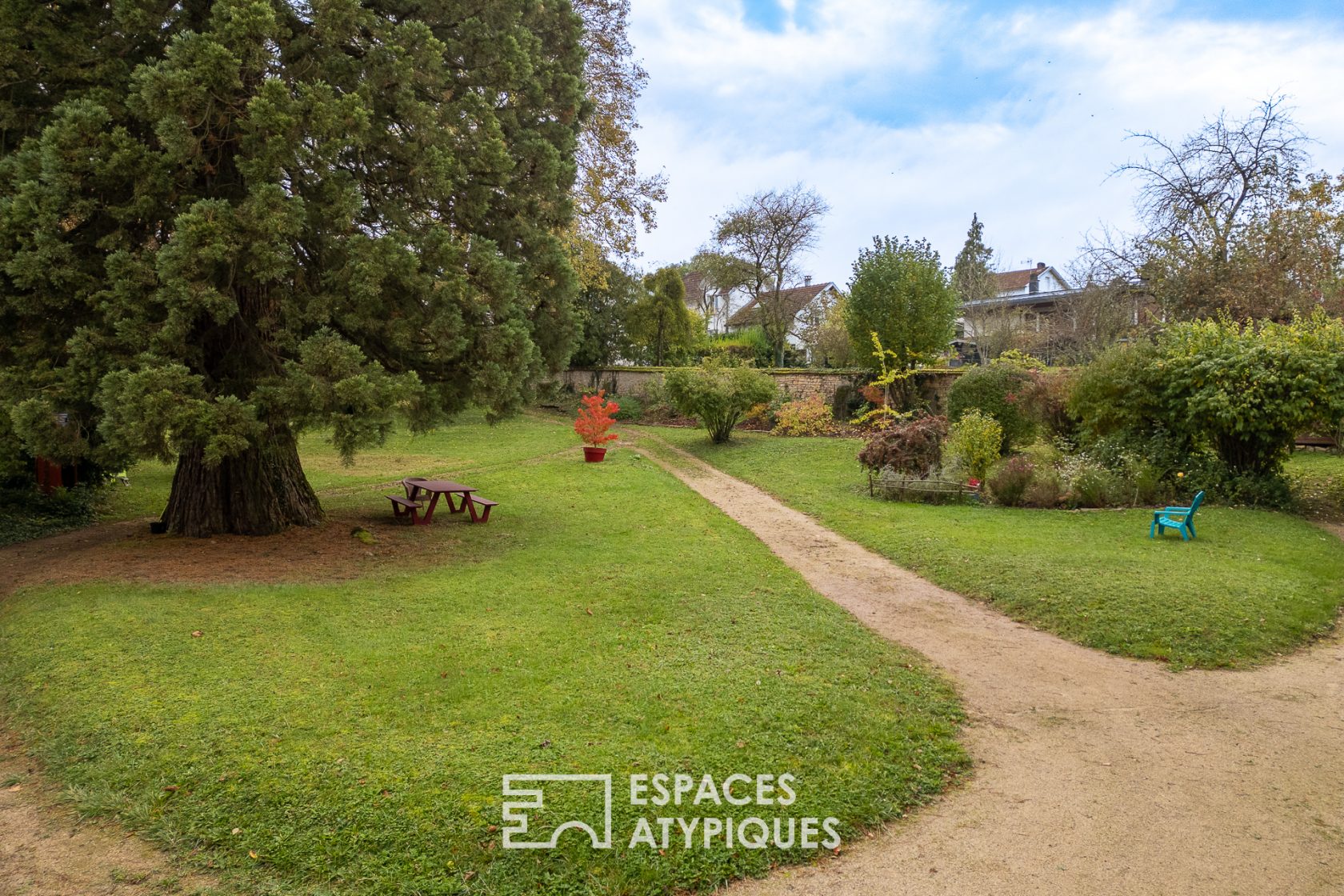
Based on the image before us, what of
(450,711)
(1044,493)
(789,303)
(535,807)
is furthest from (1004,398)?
(789,303)

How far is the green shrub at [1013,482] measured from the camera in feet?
39.1

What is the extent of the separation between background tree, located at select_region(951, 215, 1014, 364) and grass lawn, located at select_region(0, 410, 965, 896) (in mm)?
25402

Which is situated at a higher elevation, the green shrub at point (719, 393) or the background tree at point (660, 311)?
the background tree at point (660, 311)

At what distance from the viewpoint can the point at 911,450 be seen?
12625mm

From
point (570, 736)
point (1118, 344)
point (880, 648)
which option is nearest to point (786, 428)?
point (1118, 344)

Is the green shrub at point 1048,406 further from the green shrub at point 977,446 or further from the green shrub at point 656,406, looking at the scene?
the green shrub at point 656,406

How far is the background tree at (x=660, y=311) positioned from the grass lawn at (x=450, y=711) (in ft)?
77.1

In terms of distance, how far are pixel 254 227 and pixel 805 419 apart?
614 inches

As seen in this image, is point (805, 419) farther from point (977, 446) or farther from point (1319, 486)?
point (1319, 486)

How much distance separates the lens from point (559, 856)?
3.41 meters

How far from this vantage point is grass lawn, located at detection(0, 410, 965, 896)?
3.49 m

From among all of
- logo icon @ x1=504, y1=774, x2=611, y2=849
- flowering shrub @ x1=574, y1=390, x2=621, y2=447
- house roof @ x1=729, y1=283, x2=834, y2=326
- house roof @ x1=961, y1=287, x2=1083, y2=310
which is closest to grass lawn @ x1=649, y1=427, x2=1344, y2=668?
logo icon @ x1=504, y1=774, x2=611, y2=849

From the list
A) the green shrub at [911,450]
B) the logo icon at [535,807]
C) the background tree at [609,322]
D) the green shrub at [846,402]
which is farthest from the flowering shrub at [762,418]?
the logo icon at [535,807]

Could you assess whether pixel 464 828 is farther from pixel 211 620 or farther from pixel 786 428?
pixel 786 428
